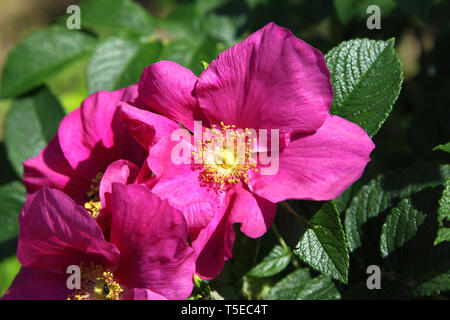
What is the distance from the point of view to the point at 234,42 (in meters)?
1.90

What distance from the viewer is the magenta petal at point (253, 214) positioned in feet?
3.55

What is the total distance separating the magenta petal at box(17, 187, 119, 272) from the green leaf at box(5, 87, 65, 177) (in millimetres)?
662

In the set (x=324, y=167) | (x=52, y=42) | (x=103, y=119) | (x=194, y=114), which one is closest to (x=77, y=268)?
(x=103, y=119)

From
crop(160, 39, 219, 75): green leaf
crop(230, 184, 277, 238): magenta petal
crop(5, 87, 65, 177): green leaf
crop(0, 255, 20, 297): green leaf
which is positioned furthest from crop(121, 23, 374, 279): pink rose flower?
crop(0, 255, 20, 297): green leaf

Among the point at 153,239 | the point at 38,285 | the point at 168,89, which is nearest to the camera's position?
the point at 153,239

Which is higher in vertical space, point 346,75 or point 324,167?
point 346,75

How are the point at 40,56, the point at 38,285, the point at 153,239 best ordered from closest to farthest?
the point at 153,239 < the point at 38,285 < the point at 40,56

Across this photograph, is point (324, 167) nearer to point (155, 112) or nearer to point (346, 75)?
point (346, 75)

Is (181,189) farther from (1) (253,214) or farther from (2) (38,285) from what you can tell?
(2) (38,285)

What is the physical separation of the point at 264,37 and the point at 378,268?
2.24 ft

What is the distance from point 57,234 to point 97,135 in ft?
1.08

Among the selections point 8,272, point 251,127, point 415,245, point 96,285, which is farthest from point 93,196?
point 8,272

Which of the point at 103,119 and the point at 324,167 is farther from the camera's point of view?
the point at 103,119
